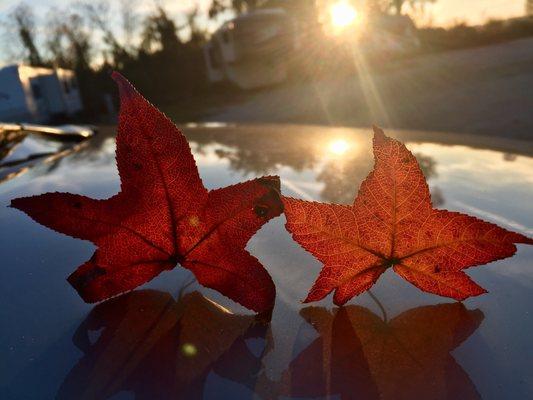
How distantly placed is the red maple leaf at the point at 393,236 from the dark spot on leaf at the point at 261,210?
0.03 meters

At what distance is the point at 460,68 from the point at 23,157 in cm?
1537

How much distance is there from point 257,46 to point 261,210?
20.0 meters

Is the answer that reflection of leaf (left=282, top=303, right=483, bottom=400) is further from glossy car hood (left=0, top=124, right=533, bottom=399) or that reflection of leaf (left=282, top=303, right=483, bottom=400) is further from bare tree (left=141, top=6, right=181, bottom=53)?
bare tree (left=141, top=6, right=181, bottom=53)

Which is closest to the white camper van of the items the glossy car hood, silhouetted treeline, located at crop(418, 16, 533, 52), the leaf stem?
silhouetted treeline, located at crop(418, 16, 533, 52)

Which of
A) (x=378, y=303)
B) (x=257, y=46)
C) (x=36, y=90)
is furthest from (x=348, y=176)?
(x=36, y=90)

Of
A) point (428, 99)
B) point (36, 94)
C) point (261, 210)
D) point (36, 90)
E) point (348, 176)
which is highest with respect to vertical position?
point (261, 210)

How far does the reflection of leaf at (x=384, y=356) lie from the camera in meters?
0.46

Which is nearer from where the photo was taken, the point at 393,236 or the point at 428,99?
the point at 393,236

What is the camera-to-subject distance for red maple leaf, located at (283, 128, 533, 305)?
1.84 ft

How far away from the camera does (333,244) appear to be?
60 centimetres

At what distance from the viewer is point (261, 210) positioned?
595 mm

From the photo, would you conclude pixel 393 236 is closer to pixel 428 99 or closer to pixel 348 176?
pixel 348 176

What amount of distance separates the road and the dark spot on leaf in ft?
21.1

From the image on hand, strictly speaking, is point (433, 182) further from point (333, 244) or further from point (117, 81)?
point (117, 81)
